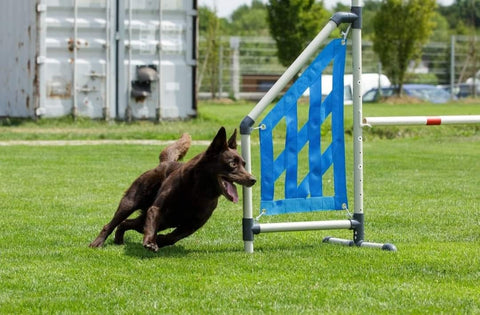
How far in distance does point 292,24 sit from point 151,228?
31.3 metres

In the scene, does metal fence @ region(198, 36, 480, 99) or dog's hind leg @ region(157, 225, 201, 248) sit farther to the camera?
metal fence @ region(198, 36, 480, 99)

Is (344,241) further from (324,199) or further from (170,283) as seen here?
(170,283)

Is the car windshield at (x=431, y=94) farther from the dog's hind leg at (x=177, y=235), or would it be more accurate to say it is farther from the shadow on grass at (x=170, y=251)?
the dog's hind leg at (x=177, y=235)

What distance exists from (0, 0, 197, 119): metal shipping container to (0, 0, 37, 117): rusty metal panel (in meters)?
0.02

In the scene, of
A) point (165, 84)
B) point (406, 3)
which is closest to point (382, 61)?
point (406, 3)

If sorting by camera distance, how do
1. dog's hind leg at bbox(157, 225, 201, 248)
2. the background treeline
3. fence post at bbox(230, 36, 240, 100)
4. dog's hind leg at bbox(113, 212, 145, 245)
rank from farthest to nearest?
the background treeline
fence post at bbox(230, 36, 240, 100)
dog's hind leg at bbox(113, 212, 145, 245)
dog's hind leg at bbox(157, 225, 201, 248)

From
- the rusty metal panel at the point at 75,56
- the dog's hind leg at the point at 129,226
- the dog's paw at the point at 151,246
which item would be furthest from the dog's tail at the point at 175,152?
the rusty metal panel at the point at 75,56

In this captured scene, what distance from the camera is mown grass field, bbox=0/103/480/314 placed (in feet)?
18.0

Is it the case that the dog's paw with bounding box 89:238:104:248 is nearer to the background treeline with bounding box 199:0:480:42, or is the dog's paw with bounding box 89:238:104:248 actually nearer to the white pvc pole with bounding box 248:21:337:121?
the white pvc pole with bounding box 248:21:337:121

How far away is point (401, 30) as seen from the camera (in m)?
39.6

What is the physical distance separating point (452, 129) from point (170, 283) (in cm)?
1776

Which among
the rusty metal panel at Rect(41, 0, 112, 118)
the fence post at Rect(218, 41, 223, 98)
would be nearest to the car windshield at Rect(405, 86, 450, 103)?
the fence post at Rect(218, 41, 223, 98)

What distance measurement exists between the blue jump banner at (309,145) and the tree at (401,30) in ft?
105

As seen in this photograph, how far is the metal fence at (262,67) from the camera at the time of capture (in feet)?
135
